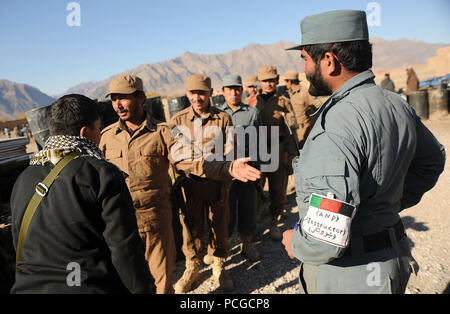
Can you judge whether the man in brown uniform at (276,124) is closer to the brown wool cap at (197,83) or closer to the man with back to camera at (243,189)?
the man with back to camera at (243,189)

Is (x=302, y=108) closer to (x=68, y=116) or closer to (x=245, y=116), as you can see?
(x=245, y=116)

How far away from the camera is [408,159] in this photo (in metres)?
1.41

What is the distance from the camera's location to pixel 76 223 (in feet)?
4.59

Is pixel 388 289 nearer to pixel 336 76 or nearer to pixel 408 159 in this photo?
pixel 408 159

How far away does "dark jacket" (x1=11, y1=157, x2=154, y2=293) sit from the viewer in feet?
4.59

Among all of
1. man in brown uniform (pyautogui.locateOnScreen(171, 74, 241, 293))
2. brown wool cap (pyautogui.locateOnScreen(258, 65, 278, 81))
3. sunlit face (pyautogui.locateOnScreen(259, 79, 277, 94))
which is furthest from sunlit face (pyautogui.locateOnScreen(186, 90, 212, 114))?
sunlit face (pyautogui.locateOnScreen(259, 79, 277, 94))

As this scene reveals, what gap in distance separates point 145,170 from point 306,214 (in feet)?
5.99

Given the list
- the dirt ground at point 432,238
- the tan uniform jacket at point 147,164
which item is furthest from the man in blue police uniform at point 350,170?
the tan uniform jacket at point 147,164

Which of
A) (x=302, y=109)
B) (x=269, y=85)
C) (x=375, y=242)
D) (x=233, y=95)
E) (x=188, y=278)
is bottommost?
(x=188, y=278)

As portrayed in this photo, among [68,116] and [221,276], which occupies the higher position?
[68,116]

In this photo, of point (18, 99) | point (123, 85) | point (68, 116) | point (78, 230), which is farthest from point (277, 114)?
point (18, 99)

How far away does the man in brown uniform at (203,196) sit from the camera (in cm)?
351

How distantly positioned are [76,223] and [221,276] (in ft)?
7.95

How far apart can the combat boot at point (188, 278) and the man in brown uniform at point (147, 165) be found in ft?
2.05
